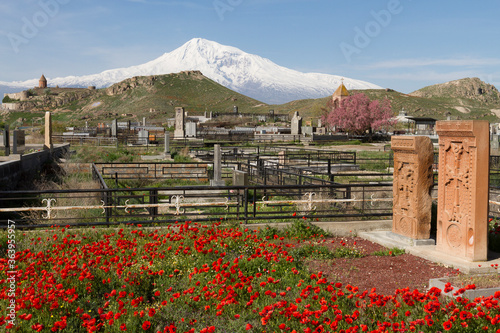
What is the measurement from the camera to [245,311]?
5.14 metres

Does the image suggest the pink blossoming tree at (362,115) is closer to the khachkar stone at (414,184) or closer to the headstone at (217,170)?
the headstone at (217,170)

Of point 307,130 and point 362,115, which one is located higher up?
point 362,115

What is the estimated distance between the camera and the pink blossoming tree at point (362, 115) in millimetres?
64312

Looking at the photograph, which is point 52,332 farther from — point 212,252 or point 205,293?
point 212,252

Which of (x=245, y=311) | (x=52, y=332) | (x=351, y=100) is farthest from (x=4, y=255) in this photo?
(x=351, y=100)

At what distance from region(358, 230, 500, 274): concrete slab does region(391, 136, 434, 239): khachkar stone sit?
28cm

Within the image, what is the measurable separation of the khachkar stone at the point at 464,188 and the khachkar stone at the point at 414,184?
494 millimetres

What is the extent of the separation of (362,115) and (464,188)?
58951 mm

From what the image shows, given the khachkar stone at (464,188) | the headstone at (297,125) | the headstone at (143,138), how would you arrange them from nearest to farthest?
the khachkar stone at (464,188), the headstone at (143,138), the headstone at (297,125)

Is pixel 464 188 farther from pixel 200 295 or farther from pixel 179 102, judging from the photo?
pixel 179 102

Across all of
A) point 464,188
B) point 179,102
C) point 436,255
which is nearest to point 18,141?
point 436,255

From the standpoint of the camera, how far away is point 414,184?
8453 mm

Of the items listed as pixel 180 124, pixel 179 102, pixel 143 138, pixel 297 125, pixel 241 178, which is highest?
pixel 179 102

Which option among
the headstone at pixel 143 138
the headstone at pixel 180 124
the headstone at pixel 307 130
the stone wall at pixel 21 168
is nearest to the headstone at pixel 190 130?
the headstone at pixel 180 124
